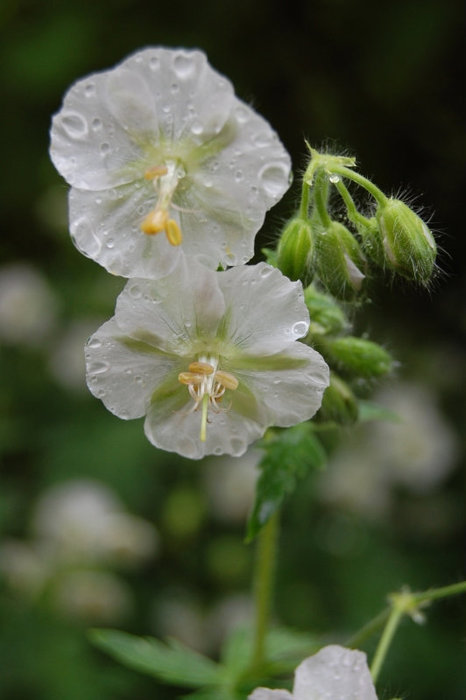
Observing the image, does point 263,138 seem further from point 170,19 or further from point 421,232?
point 170,19

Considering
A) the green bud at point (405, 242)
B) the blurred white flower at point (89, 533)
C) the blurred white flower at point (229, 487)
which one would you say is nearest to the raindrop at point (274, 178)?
the green bud at point (405, 242)

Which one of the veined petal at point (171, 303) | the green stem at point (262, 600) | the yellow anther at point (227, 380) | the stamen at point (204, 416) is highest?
the veined petal at point (171, 303)

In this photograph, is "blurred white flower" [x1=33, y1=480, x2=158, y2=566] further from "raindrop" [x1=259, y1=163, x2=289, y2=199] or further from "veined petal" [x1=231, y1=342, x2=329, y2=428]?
"raindrop" [x1=259, y1=163, x2=289, y2=199]

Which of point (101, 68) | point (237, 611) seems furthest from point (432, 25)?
point (237, 611)

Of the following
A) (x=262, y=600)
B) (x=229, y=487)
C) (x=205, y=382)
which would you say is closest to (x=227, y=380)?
(x=205, y=382)

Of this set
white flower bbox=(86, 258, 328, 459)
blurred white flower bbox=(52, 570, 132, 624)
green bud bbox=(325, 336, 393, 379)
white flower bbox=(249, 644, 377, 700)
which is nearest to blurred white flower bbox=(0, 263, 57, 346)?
blurred white flower bbox=(52, 570, 132, 624)

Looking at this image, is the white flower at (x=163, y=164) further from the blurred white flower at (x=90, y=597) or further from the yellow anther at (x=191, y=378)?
the blurred white flower at (x=90, y=597)
